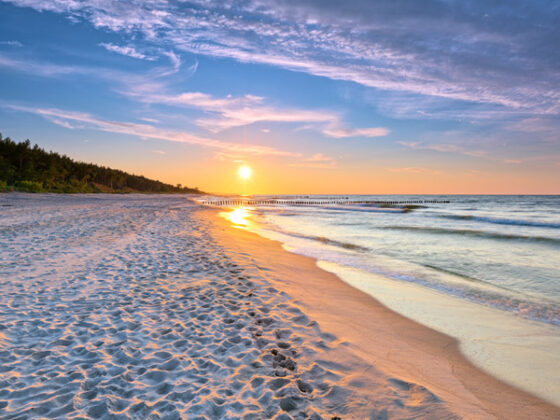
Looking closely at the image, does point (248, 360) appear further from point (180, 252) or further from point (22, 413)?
point (180, 252)

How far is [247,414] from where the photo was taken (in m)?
3.45

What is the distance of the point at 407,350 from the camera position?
17.4 ft

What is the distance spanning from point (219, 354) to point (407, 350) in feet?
11.1

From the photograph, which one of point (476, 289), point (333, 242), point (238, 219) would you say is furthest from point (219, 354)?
point (238, 219)

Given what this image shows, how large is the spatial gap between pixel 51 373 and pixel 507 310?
9874mm

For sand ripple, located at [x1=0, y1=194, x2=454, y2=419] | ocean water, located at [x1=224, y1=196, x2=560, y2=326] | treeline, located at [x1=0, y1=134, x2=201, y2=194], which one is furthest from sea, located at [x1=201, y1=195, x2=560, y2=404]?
treeline, located at [x1=0, y1=134, x2=201, y2=194]

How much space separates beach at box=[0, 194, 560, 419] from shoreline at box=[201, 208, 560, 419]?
0.03m

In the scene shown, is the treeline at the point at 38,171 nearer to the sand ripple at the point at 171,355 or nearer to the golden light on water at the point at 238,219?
the golden light on water at the point at 238,219

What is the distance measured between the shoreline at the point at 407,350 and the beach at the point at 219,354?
1.1 inches

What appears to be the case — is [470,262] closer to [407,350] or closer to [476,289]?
[476,289]

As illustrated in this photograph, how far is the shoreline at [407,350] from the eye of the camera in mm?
3893

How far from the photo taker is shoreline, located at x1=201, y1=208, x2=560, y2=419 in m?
3.89

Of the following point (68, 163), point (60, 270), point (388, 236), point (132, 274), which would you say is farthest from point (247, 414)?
point (68, 163)

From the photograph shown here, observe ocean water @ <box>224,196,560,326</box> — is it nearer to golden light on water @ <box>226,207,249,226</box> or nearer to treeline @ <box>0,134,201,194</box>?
golden light on water @ <box>226,207,249,226</box>
